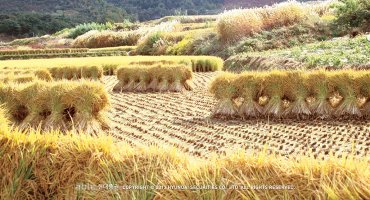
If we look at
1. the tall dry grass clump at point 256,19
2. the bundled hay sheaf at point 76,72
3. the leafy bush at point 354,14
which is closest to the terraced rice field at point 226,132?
the bundled hay sheaf at point 76,72

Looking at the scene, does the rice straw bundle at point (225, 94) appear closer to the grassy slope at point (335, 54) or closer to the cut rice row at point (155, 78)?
the grassy slope at point (335, 54)

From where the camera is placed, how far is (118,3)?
82.9m

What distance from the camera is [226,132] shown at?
8.16 meters

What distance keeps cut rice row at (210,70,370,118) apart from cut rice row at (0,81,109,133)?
2.08 m

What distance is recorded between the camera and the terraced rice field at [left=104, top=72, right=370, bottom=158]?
22.6 feet

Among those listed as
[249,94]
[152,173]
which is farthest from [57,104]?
[152,173]

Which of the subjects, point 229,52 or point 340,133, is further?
point 229,52

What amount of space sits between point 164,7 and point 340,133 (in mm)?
72099

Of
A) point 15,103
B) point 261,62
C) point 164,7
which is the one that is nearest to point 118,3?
point 164,7

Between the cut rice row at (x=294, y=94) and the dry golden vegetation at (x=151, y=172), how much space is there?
5.46 m

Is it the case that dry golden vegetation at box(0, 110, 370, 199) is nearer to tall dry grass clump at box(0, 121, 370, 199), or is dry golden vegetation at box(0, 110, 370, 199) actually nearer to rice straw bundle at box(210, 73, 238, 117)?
tall dry grass clump at box(0, 121, 370, 199)

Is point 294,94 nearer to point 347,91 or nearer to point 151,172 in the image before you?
point 347,91

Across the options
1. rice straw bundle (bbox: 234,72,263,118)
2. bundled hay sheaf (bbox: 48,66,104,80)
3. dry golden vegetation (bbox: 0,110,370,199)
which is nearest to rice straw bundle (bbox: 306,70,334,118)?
rice straw bundle (bbox: 234,72,263,118)

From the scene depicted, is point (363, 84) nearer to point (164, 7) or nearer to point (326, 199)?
point (326, 199)
